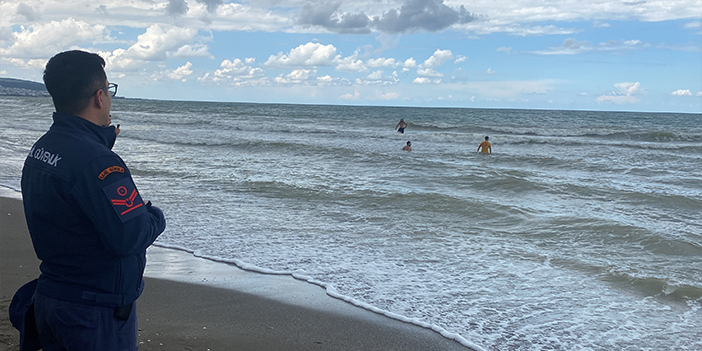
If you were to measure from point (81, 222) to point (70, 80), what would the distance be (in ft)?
1.74

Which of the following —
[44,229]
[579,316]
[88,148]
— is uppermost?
[88,148]

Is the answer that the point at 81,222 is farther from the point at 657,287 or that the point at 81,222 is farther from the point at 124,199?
the point at 657,287

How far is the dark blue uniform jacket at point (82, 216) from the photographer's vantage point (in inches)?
72.5

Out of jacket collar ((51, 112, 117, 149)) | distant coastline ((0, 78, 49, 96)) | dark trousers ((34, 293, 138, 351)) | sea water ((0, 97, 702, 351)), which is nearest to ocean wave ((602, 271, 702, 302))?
sea water ((0, 97, 702, 351))

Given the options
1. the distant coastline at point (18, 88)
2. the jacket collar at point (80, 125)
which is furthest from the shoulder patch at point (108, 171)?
the distant coastline at point (18, 88)

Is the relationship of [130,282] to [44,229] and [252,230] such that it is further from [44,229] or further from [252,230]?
[252,230]

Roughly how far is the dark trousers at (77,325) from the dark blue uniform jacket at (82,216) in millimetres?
32

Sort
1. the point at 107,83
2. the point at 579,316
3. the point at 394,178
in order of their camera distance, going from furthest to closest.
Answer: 1. the point at 394,178
2. the point at 579,316
3. the point at 107,83

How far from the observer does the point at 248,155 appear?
18578 mm

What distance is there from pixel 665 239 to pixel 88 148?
25.4ft

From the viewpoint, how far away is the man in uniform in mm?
1849

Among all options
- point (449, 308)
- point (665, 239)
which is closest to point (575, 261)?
point (665, 239)

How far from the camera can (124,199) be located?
6.18ft

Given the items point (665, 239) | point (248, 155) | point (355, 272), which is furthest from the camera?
point (248, 155)
